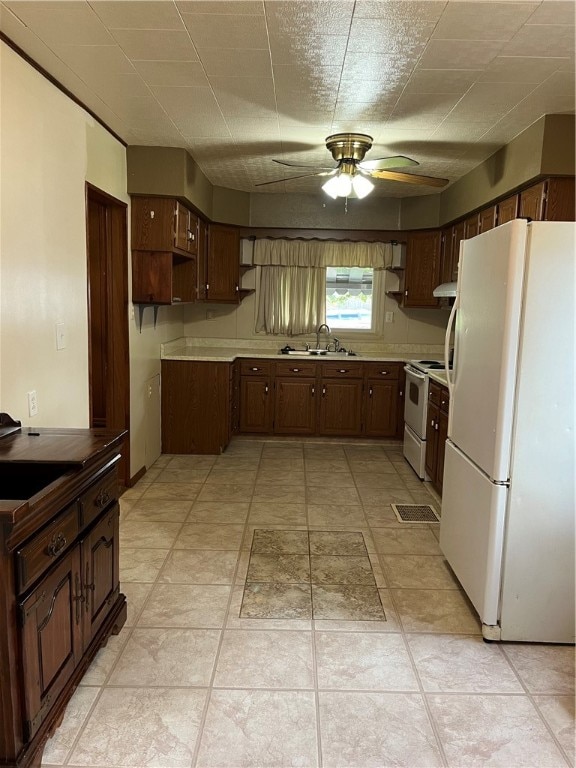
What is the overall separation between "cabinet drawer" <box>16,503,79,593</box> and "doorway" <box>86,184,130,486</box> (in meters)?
2.14

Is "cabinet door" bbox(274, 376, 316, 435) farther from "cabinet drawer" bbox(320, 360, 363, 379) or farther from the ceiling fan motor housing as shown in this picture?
the ceiling fan motor housing

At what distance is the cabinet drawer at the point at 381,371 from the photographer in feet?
18.6

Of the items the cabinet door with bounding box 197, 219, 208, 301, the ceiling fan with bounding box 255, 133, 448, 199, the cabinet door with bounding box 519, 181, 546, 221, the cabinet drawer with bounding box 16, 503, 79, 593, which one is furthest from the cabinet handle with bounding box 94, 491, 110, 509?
the cabinet door with bounding box 197, 219, 208, 301

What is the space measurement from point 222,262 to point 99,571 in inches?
161

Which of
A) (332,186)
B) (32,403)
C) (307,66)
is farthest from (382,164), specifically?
(32,403)

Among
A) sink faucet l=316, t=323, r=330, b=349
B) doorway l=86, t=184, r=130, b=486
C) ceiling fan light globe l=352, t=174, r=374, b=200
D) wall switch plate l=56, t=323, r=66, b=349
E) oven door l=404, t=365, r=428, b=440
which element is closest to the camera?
wall switch plate l=56, t=323, r=66, b=349

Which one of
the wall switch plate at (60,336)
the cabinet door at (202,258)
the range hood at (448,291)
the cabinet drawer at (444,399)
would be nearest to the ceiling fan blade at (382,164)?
the range hood at (448,291)

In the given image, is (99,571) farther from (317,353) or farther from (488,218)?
(317,353)

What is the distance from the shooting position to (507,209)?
3.78 meters

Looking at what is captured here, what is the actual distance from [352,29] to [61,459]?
1.98m

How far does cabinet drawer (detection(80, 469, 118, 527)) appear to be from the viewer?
1990 millimetres

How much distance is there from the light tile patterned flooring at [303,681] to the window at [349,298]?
3.24 meters

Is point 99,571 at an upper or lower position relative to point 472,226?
lower

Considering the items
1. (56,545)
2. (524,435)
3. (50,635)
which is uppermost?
(524,435)
